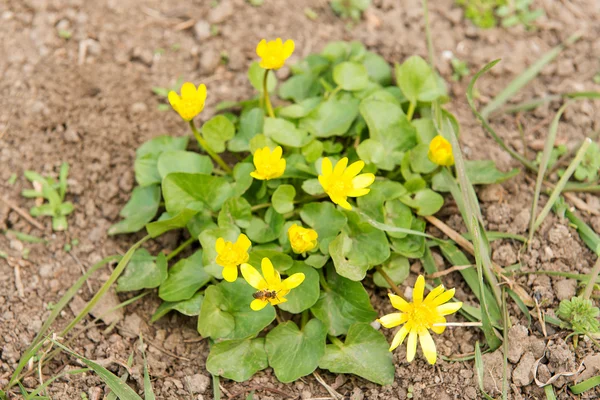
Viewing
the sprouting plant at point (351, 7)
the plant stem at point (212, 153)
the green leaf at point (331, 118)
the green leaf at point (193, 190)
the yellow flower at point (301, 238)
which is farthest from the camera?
the sprouting plant at point (351, 7)

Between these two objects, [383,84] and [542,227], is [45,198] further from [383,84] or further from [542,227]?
[542,227]

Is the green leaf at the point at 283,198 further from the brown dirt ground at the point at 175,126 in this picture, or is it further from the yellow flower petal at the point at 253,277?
the brown dirt ground at the point at 175,126

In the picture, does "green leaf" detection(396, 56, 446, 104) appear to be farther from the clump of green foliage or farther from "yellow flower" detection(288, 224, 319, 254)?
"yellow flower" detection(288, 224, 319, 254)

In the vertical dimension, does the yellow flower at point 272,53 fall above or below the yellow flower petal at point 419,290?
above

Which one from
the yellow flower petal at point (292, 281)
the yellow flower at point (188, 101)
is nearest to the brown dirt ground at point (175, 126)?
the yellow flower petal at point (292, 281)

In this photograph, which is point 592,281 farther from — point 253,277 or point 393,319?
point 253,277
